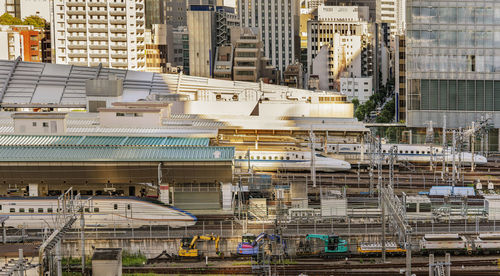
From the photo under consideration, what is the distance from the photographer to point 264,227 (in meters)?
49.1

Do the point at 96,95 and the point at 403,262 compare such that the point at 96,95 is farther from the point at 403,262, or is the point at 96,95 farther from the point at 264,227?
the point at 403,262

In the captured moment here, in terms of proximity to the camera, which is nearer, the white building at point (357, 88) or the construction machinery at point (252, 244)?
the construction machinery at point (252, 244)

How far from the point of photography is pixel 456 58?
9012 centimetres

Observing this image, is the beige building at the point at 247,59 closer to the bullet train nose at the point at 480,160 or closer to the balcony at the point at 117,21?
the balcony at the point at 117,21

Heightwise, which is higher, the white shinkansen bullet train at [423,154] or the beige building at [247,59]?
the beige building at [247,59]

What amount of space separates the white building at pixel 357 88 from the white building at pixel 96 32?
38.9 m

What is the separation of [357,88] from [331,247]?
383ft

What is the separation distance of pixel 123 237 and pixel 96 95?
46169mm

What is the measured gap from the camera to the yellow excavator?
44.5m

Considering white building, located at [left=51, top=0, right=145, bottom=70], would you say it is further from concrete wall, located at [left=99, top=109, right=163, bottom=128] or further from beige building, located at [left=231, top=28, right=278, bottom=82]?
concrete wall, located at [left=99, top=109, right=163, bottom=128]

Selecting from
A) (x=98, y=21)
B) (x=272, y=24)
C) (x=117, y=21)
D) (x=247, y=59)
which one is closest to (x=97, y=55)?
(x=98, y=21)

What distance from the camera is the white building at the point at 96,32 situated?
14312cm

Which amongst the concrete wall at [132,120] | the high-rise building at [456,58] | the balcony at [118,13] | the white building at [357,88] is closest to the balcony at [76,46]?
the balcony at [118,13]

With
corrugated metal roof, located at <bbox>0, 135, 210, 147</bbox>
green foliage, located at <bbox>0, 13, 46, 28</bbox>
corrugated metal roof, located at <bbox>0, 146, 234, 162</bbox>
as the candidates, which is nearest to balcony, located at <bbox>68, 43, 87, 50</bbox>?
green foliage, located at <bbox>0, 13, 46, 28</bbox>
